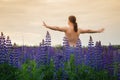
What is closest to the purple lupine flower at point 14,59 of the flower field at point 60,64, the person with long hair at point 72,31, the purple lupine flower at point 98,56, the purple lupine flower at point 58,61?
the flower field at point 60,64

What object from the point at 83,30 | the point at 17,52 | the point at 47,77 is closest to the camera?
the point at 47,77

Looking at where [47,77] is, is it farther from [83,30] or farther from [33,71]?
[83,30]

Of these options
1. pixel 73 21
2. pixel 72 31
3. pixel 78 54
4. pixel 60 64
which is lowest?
pixel 60 64

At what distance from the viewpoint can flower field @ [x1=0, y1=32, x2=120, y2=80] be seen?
6.05 m

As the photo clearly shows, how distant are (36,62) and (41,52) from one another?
132mm

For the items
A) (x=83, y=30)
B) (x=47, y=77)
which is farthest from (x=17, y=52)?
(x=83, y=30)

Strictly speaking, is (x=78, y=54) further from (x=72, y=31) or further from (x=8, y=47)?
(x=72, y=31)

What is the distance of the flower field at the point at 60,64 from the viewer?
19.9 ft

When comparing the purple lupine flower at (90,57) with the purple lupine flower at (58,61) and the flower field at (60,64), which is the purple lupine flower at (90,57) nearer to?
the flower field at (60,64)

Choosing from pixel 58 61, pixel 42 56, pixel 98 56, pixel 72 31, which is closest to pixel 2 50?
pixel 42 56

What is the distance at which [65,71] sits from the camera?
603 cm

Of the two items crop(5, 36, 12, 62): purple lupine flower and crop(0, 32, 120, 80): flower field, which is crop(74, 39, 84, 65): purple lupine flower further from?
crop(5, 36, 12, 62): purple lupine flower

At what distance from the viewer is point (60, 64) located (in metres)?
6.23

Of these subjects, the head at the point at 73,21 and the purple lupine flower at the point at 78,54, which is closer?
the purple lupine flower at the point at 78,54
